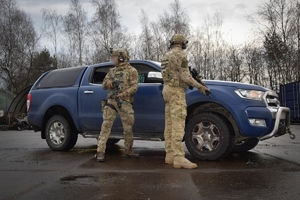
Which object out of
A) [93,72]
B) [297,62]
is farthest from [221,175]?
[297,62]

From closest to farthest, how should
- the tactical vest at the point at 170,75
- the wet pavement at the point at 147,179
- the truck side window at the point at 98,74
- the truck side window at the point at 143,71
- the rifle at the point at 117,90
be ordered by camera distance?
the wet pavement at the point at 147,179 < the tactical vest at the point at 170,75 < the rifle at the point at 117,90 < the truck side window at the point at 143,71 < the truck side window at the point at 98,74

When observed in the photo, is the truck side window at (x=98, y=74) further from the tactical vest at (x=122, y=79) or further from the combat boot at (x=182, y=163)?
the combat boot at (x=182, y=163)

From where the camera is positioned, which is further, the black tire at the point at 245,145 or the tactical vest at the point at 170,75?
the black tire at the point at 245,145

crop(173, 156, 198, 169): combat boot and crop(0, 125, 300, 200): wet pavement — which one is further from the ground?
crop(173, 156, 198, 169): combat boot

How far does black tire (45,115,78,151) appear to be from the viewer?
663cm

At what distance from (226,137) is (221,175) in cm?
97

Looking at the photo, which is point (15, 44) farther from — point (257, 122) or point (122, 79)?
point (257, 122)

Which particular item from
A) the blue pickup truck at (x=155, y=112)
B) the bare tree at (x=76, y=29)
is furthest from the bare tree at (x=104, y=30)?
the blue pickup truck at (x=155, y=112)

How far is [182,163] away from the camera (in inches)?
183

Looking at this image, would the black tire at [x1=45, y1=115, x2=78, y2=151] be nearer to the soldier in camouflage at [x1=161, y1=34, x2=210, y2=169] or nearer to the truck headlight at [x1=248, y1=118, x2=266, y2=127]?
the soldier in camouflage at [x1=161, y1=34, x2=210, y2=169]

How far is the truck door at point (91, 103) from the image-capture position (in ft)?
20.2

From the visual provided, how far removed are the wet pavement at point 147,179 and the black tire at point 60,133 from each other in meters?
1.00

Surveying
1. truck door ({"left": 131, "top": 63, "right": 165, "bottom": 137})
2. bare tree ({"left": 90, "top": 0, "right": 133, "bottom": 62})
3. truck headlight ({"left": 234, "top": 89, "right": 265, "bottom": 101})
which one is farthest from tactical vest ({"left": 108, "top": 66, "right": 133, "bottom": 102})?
bare tree ({"left": 90, "top": 0, "right": 133, "bottom": 62})

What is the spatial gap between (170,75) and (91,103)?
6.51ft
